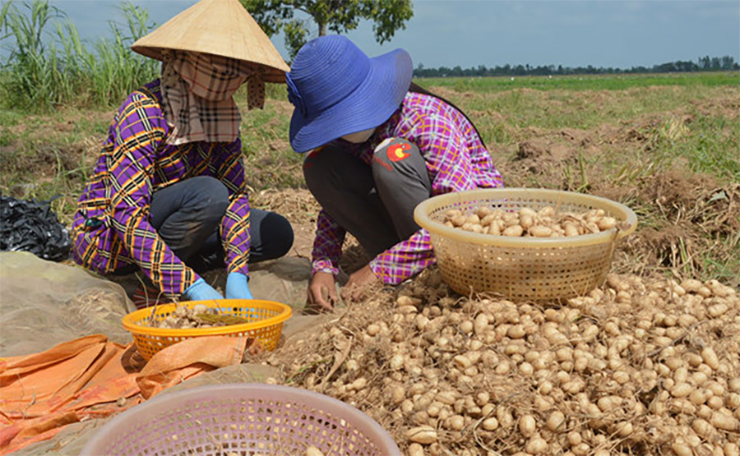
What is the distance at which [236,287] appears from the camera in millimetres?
2418

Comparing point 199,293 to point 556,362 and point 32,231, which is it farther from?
point 556,362

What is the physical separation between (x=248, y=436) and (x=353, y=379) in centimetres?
32

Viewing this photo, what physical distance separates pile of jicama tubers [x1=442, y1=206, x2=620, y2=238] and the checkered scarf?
3.35 feet

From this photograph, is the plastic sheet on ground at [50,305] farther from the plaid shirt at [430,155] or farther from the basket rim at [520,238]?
the basket rim at [520,238]

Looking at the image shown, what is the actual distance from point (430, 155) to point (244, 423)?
3.85ft

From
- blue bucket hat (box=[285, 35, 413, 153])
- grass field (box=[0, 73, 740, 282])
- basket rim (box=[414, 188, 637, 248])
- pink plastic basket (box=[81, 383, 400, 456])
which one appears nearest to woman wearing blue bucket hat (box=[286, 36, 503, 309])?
blue bucket hat (box=[285, 35, 413, 153])

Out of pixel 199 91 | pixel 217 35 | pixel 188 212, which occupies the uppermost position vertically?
pixel 217 35

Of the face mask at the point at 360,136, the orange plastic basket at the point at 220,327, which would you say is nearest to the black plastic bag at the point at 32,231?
the orange plastic basket at the point at 220,327

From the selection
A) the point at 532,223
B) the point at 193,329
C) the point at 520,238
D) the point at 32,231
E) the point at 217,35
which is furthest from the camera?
the point at 32,231

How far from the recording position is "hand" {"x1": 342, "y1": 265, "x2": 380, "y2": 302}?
2078 millimetres

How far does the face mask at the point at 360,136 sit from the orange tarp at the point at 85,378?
0.83 meters

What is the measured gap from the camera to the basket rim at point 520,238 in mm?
1589

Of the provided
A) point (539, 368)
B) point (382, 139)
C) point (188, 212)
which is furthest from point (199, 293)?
point (539, 368)

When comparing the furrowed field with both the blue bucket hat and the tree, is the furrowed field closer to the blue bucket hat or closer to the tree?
the blue bucket hat
